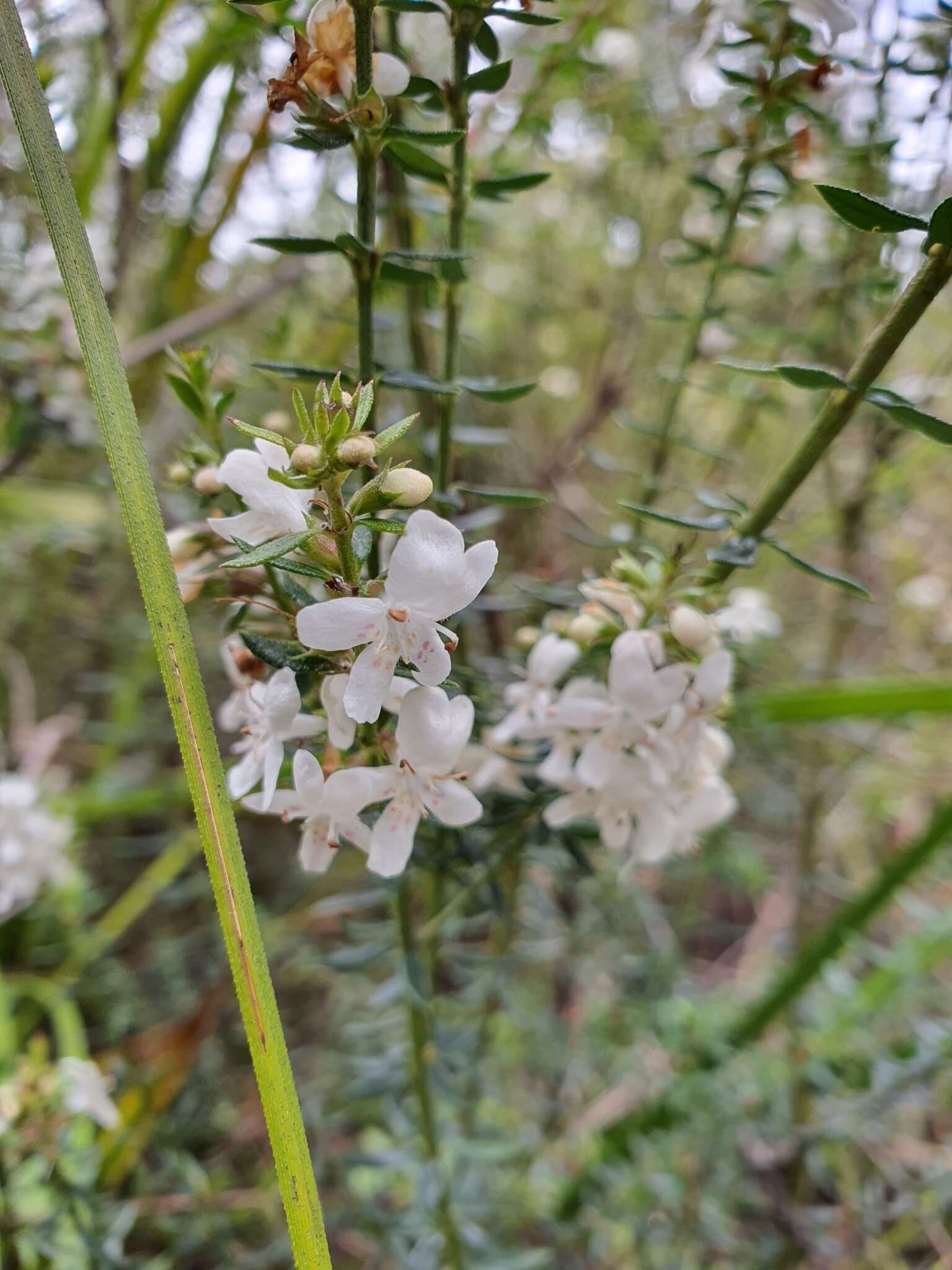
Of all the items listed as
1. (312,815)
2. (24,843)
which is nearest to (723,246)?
(312,815)

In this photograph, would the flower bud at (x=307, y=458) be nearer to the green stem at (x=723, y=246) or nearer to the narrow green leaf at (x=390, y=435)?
the narrow green leaf at (x=390, y=435)

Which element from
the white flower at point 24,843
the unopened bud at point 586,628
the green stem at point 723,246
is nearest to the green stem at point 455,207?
the unopened bud at point 586,628

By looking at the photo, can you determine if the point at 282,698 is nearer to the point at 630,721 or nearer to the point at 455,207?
the point at 630,721

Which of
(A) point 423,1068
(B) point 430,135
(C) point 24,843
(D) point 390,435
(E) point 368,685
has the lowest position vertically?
(C) point 24,843

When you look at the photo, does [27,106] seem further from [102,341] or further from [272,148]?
[272,148]

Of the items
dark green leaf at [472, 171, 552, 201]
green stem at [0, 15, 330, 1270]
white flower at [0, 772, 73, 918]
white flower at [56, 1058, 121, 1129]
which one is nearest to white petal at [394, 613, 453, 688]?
green stem at [0, 15, 330, 1270]

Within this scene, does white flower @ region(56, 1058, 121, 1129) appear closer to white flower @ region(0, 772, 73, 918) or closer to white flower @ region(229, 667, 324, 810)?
white flower @ region(0, 772, 73, 918)

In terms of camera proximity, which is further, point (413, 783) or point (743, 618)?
point (743, 618)
